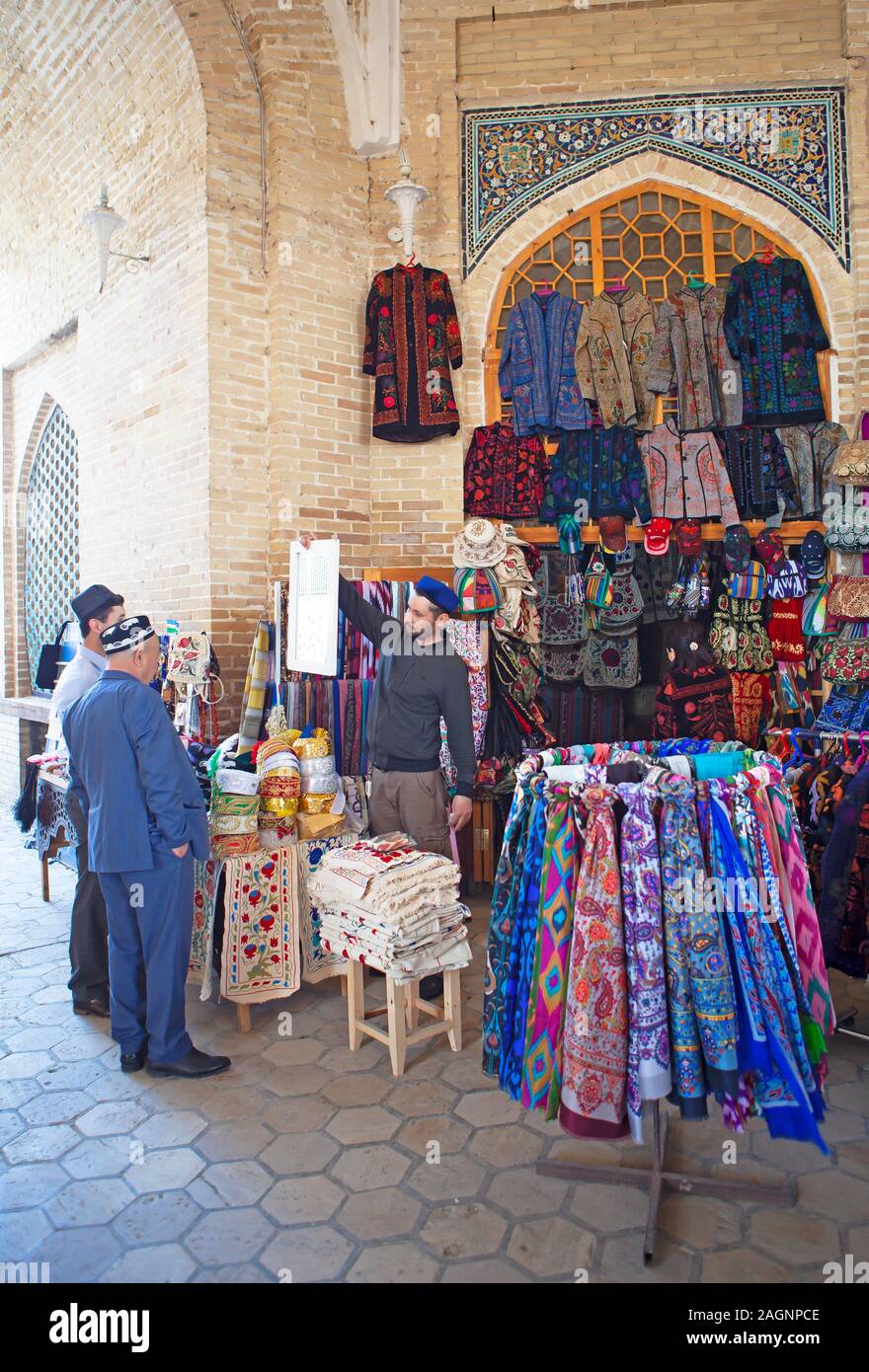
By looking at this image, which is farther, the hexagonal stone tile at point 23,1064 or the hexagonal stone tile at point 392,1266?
the hexagonal stone tile at point 23,1064

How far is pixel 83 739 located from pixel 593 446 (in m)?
4.19

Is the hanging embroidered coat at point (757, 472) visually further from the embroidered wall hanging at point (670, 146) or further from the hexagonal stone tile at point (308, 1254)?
the hexagonal stone tile at point (308, 1254)

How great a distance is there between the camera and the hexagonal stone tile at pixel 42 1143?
3102 mm

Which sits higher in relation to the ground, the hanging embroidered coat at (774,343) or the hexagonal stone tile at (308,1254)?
the hanging embroidered coat at (774,343)

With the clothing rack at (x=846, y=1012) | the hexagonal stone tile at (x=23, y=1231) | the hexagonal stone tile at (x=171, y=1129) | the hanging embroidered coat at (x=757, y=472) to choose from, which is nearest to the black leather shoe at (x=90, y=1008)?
the hexagonal stone tile at (x=171, y=1129)

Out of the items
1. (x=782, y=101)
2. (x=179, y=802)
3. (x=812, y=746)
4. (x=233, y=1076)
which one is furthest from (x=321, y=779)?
(x=782, y=101)

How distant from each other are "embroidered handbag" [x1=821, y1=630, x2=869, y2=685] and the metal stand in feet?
11.6

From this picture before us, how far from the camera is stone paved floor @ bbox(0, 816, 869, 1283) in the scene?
252cm

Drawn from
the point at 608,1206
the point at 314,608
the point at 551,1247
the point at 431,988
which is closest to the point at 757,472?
the point at 314,608

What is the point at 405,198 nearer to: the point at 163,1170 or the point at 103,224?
the point at 103,224

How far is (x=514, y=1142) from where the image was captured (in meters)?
3.15

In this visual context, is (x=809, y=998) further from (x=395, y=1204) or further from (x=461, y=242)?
(x=461, y=242)

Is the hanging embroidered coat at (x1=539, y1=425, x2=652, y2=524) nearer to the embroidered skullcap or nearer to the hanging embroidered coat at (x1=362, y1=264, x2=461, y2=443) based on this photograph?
the hanging embroidered coat at (x1=362, y1=264, x2=461, y2=443)

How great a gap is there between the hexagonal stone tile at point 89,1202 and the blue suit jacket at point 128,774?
3.66 ft
